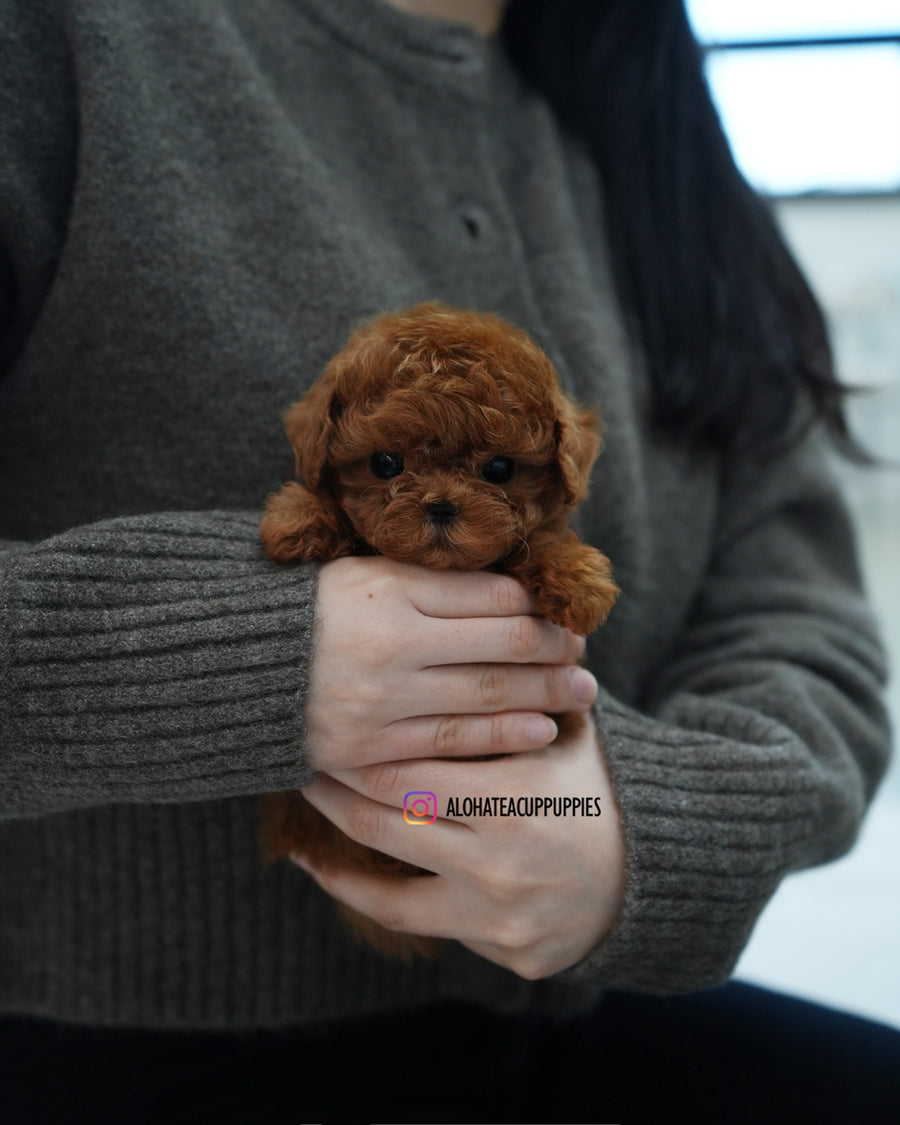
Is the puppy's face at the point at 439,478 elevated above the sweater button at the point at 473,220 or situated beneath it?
situated beneath

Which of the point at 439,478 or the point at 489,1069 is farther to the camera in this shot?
the point at 489,1069

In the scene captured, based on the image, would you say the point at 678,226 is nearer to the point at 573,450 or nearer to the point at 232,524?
the point at 573,450

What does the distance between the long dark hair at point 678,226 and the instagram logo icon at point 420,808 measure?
591 mm

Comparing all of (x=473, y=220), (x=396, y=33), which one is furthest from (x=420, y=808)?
(x=396, y=33)

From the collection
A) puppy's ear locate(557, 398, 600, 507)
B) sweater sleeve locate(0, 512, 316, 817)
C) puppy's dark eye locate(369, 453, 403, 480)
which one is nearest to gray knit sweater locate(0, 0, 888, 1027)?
sweater sleeve locate(0, 512, 316, 817)

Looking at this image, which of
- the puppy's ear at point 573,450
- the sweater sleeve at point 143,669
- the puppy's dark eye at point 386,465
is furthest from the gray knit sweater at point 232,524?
the puppy's ear at point 573,450

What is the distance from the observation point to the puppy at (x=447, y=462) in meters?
0.65

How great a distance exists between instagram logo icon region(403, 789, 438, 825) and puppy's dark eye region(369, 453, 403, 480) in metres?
0.25

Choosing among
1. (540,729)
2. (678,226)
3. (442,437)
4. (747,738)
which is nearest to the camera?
(442,437)

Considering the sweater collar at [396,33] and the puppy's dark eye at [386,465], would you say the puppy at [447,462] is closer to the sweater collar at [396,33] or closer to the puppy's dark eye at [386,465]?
the puppy's dark eye at [386,465]

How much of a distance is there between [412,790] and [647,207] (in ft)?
2.63

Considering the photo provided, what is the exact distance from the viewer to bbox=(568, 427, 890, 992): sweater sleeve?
0.80m

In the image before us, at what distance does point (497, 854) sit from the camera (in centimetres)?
75

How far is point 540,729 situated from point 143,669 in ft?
1.03
